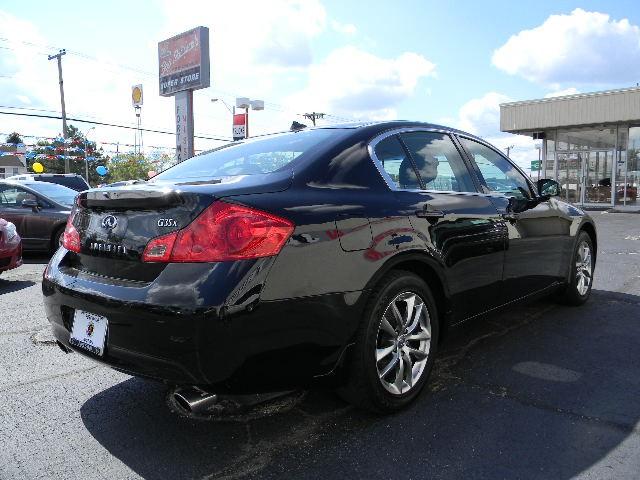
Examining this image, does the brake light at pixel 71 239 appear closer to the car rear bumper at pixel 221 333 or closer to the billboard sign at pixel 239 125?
the car rear bumper at pixel 221 333

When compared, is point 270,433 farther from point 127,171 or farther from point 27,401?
point 127,171

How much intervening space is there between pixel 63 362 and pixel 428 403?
2.44m

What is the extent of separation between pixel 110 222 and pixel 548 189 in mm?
3377

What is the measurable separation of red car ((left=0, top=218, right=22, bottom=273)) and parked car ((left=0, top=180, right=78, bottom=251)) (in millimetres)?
2288

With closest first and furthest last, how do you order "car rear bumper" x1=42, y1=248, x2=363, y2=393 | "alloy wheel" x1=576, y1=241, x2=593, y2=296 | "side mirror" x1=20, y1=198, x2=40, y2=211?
"car rear bumper" x1=42, y1=248, x2=363, y2=393
"alloy wheel" x1=576, y1=241, x2=593, y2=296
"side mirror" x1=20, y1=198, x2=40, y2=211

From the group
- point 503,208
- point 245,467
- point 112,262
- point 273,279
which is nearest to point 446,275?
point 503,208

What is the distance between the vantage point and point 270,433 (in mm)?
2584

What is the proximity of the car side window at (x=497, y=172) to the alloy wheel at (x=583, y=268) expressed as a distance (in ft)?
3.66

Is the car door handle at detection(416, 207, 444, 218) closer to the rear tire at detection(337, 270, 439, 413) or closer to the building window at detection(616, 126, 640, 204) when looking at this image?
the rear tire at detection(337, 270, 439, 413)

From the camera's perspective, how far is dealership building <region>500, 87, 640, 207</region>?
834 inches

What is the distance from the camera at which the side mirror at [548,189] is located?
4.29 m

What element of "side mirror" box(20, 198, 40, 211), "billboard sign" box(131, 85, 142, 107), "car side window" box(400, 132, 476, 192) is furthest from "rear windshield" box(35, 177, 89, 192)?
"billboard sign" box(131, 85, 142, 107)

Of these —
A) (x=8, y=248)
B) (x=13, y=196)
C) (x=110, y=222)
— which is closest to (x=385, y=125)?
(x=110, y=222)

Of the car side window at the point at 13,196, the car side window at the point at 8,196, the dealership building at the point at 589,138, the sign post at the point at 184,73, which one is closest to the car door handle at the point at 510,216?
the car side window at the point at 13,196
